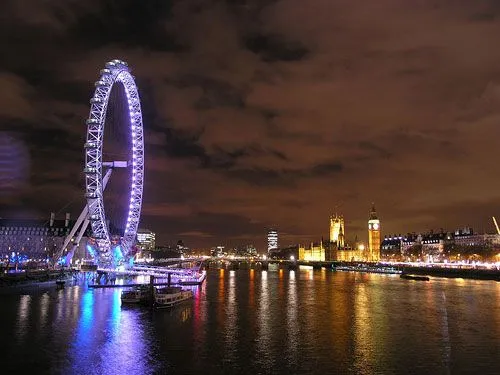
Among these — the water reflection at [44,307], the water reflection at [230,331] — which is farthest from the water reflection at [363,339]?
the water reflection at [44,307]

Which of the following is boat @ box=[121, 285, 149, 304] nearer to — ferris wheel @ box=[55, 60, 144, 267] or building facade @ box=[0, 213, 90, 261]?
ferris wheel @ box=[55, 60, 144, 267]

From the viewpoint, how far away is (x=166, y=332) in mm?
41469

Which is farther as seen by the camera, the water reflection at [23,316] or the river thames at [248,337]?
the water reflection at [23,316]

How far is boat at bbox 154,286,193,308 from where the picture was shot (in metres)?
57.3

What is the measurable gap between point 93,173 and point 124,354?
43.9 metres

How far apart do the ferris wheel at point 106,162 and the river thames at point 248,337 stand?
14161 millimetres

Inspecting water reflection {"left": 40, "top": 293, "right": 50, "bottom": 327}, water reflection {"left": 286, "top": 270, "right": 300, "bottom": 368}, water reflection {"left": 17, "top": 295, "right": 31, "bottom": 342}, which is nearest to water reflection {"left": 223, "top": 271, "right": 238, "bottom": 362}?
water reflection {"left": 286, "top": 270, "right": 300, "bottom": 368}

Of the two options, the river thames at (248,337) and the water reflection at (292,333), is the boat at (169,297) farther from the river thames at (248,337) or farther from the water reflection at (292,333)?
the water reflection at (292,333)

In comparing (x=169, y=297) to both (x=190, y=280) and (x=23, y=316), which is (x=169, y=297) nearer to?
(x=23, y=316)

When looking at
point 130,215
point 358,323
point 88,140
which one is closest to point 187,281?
point 130,215

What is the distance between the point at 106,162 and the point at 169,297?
2953 centimetres

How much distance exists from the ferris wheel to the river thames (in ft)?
46.5

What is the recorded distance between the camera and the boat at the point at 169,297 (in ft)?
188

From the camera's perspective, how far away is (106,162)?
263 ft
